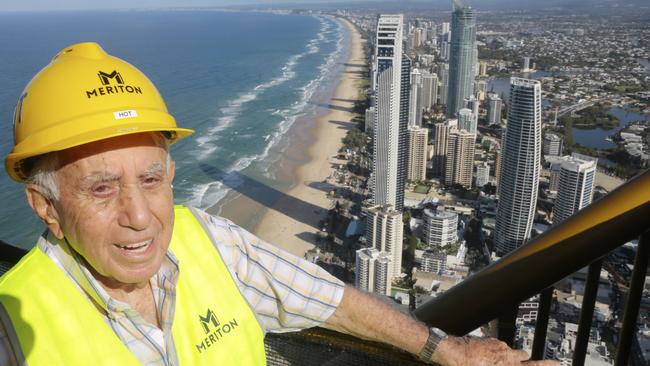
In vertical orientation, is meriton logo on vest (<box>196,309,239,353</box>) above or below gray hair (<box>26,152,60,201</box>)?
below

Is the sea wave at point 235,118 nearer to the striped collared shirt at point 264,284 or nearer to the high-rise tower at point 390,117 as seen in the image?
the high-rise tower at point 390,117

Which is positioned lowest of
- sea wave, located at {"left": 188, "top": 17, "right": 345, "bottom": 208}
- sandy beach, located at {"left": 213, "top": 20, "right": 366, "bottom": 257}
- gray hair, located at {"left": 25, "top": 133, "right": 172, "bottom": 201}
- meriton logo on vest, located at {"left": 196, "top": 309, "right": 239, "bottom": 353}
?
sandy beach, located at {"left": 213, "top": 20, "right": 366, "bottom": 257}

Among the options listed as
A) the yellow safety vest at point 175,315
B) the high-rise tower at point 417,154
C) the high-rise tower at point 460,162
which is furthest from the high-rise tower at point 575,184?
the yellow safety vest at point 175,315

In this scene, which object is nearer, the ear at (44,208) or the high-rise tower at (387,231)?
the ear at (44,208)

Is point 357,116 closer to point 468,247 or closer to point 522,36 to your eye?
point 468,247

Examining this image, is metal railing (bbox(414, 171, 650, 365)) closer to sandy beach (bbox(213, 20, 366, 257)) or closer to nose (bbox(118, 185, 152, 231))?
nose (bbox(118, 185, 152, 231))

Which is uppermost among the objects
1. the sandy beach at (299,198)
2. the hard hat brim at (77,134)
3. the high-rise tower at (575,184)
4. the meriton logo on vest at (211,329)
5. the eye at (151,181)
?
the hard hat brim at (77,134)

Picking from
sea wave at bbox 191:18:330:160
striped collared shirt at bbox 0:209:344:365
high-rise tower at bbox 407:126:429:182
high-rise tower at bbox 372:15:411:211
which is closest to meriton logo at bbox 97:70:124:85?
striped collared shirt at bbox 0:209:344:365
